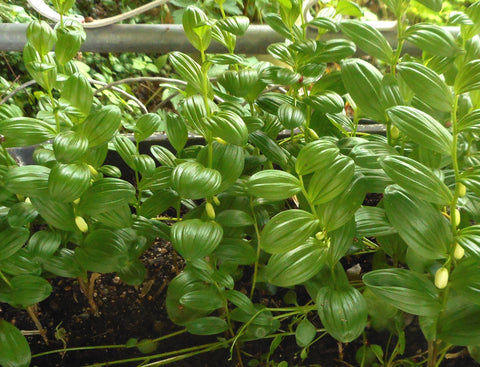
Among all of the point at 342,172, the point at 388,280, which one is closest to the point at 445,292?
the point at 388,280

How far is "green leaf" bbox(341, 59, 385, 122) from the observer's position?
0.60 meters

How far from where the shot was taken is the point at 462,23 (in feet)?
1.68

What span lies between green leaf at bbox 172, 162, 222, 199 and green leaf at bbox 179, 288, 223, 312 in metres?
0.18

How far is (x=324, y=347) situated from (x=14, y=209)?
0.54 metres

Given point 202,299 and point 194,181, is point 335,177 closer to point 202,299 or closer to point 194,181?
point 194,181

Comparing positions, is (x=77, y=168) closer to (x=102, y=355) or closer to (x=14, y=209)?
(x=14, y=209)

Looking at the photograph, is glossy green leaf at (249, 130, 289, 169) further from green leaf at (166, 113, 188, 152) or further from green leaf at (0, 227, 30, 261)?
green leaf at (0, 227, 30, 261)

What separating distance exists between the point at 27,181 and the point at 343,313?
403 millimetres

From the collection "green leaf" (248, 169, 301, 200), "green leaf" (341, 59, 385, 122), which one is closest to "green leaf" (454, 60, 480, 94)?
"green leaf" (341, 59, 385, 122)

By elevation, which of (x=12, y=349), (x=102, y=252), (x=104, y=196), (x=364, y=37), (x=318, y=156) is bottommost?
(x=12, y=349)

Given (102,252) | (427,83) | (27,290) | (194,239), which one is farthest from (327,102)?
(27,290)

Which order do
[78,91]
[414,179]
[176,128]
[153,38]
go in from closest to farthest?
[414,179] → [78,91] → [176,128] → [153,38]

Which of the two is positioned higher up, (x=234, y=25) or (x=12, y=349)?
(x=234, y=25)

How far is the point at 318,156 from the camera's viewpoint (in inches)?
20.6
